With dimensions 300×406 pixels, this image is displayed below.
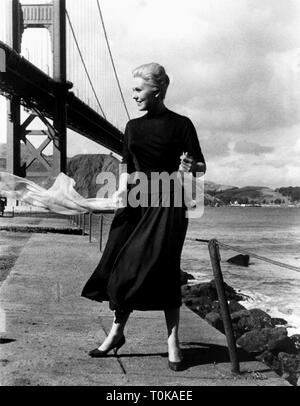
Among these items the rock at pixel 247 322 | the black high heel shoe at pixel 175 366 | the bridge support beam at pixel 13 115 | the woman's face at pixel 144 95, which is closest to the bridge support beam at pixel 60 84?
the bridge support beam at pixel 13 115

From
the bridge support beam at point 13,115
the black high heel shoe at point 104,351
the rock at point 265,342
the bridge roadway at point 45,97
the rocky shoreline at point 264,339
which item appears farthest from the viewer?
the bridge support beam at point 13,115

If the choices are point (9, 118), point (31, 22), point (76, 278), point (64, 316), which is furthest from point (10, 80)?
point (64, 316)

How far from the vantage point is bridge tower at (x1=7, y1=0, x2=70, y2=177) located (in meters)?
26.7

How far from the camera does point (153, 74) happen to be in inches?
100

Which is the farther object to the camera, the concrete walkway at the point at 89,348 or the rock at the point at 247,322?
the rock at the point at 247,322

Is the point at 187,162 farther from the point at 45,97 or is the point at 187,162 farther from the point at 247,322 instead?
the point at 45,97

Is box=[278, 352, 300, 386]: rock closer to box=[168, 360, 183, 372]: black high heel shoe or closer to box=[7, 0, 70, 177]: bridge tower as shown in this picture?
box=[168, 360, 183, 372]: black high heel shoe

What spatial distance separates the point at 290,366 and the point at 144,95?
2.93 m

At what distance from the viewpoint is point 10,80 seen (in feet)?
73.6

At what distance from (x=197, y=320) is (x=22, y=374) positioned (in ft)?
5.58

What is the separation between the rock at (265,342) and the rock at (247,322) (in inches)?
33.3

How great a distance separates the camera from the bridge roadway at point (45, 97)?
2192cm

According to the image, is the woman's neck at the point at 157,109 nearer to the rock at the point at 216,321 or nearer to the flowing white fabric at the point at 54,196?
the flowing white fabric at the point at 54,196

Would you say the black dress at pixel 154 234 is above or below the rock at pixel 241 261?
above
